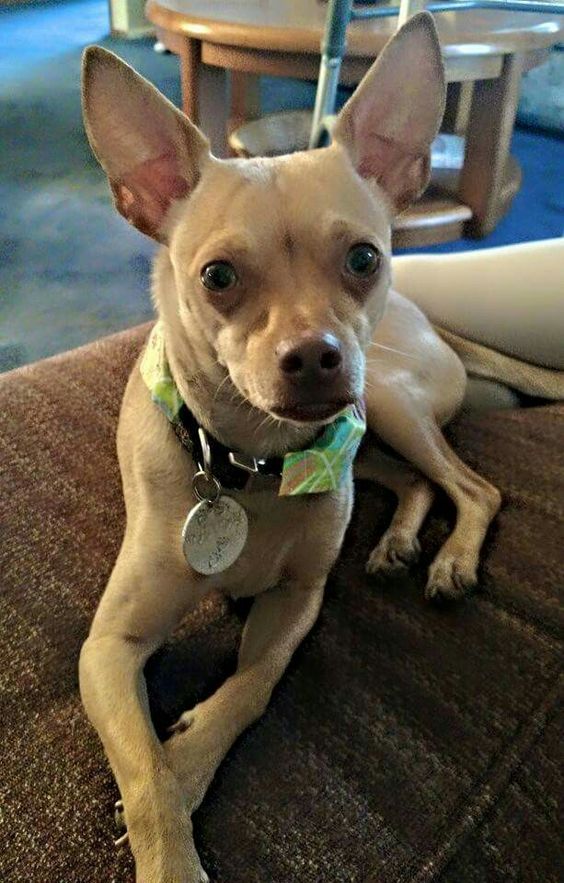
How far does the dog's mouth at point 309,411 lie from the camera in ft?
3.10

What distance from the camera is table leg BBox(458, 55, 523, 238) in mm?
3049

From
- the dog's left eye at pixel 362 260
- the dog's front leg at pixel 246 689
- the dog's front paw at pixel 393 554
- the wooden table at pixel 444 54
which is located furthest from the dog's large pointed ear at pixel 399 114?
the wooden table at pixel 444 54

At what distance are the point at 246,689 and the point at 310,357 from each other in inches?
17.9

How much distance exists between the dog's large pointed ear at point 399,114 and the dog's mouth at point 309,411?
428 millimetres

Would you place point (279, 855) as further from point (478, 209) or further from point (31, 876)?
point (478, 209)

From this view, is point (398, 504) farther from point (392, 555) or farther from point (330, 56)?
point (330, 56)

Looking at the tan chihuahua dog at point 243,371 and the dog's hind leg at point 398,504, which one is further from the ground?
the tan chihuahua dog at point 243,371

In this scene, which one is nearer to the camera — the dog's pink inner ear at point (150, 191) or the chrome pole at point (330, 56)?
the dog's pink inner ear at point (150, 191)

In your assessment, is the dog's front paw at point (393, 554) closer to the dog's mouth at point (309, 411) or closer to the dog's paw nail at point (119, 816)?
the dog's mouth at point (309, 411)

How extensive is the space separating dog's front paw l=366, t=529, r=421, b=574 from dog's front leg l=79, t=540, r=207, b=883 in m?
0.31

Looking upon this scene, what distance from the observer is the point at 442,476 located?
4.62 ft

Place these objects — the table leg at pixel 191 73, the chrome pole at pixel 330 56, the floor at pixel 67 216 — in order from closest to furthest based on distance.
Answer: the chrome pole at pixel 330 56 → the table leg at pixel 191 73 → the floor at pixel 67 216

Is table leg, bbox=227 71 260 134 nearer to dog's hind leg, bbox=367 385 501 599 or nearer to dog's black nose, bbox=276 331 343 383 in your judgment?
dog's hind leg, bbox=367 385 501 599

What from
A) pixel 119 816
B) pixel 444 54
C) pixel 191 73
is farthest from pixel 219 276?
pixel 191 73
